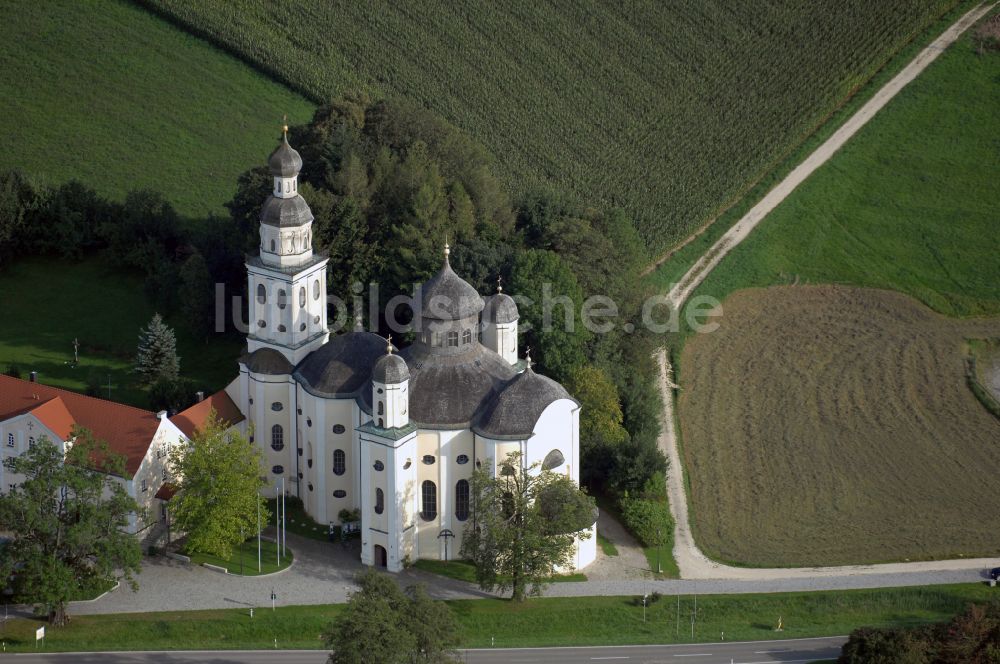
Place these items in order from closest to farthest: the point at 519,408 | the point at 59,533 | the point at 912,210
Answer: the point at 59,533, the point at 519,408, the point at 912,210

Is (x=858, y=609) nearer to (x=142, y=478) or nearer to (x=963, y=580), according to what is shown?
(x=963, y=580)

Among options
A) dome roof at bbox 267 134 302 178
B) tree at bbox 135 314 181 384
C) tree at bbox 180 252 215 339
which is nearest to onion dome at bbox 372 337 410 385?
dome roof at bbox 267 134 302 178

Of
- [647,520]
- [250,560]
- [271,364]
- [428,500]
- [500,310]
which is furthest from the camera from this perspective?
[500,310]

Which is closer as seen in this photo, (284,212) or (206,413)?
(284,212)

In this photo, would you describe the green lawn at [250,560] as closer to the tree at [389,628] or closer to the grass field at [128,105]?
the tree at [389,628]

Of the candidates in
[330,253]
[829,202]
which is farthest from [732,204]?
[330,253]

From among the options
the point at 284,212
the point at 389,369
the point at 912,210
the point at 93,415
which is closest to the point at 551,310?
the point at 284,212

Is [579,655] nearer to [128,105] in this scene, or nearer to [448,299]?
[448,299]
